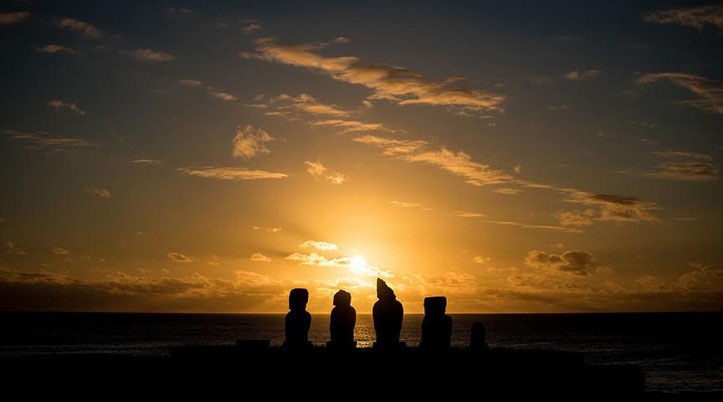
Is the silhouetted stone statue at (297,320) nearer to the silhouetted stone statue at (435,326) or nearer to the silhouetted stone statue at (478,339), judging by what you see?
the silhouetted stone statue at (435,326)

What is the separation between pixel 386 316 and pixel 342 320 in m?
2.20

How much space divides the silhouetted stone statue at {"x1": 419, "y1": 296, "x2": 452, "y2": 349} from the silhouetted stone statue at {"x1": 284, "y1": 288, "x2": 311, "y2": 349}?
19.1ft

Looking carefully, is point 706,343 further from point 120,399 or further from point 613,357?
point 120,399

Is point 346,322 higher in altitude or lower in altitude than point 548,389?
higher

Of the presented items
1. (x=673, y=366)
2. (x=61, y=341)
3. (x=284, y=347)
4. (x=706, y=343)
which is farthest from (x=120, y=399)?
(x=706, y=343)

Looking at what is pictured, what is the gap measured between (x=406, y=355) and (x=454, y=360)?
2.24 meters

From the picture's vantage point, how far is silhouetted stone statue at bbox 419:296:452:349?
38.9 metres

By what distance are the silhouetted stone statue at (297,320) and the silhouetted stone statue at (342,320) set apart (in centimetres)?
131

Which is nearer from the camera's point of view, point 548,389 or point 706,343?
point 548,389

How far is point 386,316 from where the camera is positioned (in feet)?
130

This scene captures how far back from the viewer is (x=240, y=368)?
3616 centimetres

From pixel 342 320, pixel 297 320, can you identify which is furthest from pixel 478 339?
pixel 297 320

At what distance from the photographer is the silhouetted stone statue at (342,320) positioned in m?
39.2

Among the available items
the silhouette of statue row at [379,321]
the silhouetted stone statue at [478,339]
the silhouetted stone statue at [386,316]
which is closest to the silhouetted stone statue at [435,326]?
the silhouette of statue row at [379,321]
